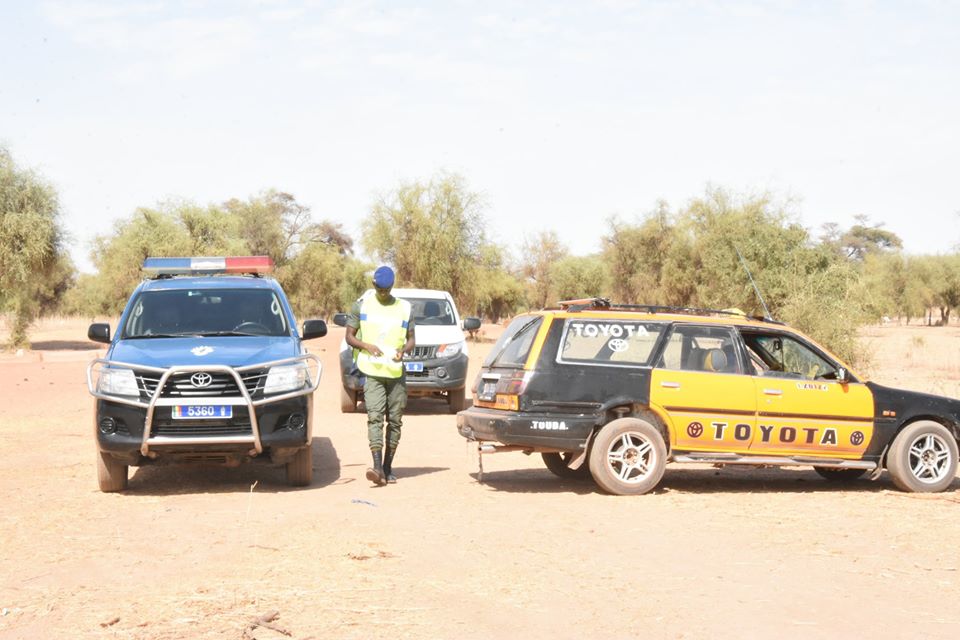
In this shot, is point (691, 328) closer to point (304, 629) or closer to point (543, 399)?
point (543, 399)

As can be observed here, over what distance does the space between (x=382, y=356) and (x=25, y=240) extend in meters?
33.1

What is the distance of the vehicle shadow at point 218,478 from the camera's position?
1040cm

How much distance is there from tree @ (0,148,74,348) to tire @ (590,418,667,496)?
34.1 m

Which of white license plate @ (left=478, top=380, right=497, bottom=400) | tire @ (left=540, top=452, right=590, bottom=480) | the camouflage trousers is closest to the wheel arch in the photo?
white license plate @ (left=478, top=380, right=497, bottom=400)

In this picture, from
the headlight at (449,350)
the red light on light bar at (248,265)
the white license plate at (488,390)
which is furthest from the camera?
the headlight at (449,350)

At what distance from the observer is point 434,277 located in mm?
47250

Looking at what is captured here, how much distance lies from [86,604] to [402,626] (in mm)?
1807

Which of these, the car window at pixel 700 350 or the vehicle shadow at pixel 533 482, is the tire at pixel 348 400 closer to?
the vehicle shadow at pixel 533 482

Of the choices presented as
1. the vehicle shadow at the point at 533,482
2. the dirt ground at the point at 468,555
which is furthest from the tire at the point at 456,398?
the vehicle shadow at the point at 533,482

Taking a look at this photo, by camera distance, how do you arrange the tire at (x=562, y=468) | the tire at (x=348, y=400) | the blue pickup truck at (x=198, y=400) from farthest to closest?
the tire at (x=348, y=400)
the tire at (x=562, y=468)
the blue pickup truck at (x=198, y=400)

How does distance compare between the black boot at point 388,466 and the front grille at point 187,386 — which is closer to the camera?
the front grille at point 187,386

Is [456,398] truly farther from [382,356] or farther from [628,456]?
[628,456]

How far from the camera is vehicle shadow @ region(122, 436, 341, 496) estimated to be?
1040 centimetres

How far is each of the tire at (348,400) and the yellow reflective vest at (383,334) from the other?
727 centimetres
